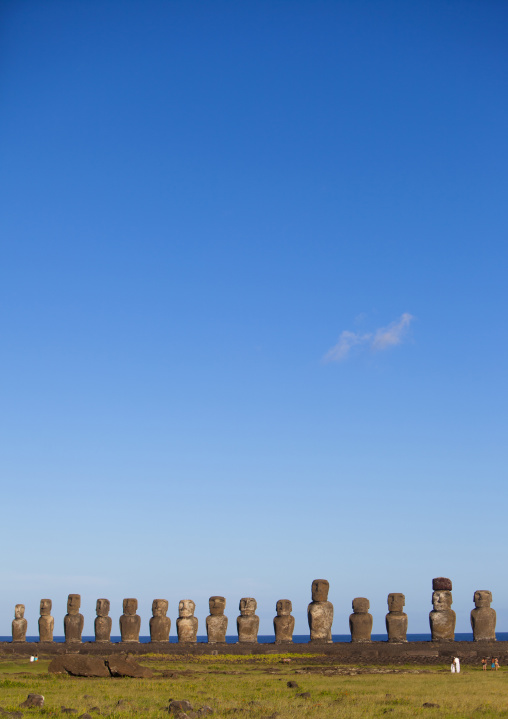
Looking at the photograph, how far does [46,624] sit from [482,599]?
1668 centimetres

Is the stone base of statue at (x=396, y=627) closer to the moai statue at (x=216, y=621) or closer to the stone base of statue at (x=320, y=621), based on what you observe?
the stone base of statue at (x=320, y=621)

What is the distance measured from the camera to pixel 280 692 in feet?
46.6

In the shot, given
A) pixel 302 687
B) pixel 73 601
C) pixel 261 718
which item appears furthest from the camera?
pixel 73 601

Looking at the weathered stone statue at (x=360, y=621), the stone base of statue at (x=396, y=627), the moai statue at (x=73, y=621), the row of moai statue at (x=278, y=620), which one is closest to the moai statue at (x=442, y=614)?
the row of moai statue at (x=278, y=620)

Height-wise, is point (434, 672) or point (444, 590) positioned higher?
point (444, 590)

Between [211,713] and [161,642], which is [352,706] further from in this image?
[161,642]

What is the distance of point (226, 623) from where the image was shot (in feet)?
91.1

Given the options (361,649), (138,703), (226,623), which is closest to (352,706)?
(138,703)

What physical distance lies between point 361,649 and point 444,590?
3.09 meters

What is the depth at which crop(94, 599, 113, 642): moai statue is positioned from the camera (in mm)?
29453

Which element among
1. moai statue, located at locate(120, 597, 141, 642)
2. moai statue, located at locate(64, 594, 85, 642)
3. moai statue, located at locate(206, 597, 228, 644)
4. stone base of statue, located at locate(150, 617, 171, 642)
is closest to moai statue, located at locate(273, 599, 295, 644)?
Result: moai statue, located at locate(206, 597, 228, 644)

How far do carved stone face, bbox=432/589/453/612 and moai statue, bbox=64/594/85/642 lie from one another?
517 inches

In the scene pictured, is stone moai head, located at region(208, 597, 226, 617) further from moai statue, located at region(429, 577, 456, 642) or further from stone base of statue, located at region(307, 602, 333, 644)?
moai statue, located at region(429, 577, 456, 642)

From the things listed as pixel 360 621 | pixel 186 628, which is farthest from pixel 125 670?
pixel 186 628
